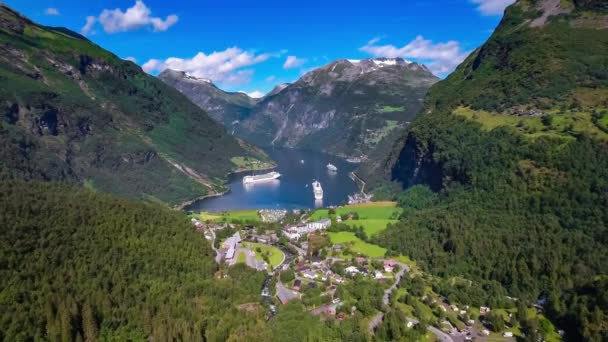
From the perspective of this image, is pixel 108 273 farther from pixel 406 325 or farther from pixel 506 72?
pixel 506 72

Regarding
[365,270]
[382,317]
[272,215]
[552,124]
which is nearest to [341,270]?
[365,270]

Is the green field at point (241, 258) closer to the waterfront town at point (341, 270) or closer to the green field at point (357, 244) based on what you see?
the waterfront town at point (341, 270)

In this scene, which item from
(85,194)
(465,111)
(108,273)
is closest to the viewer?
(108,273)

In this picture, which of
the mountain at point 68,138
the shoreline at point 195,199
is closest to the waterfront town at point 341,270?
the shoreline at point 195,199

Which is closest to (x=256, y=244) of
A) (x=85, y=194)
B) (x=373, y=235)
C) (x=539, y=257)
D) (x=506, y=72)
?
(x=373, y=235)

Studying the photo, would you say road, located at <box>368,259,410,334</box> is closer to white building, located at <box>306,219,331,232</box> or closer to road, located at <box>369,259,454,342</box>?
road, located at <box>369,259,454,342</box>

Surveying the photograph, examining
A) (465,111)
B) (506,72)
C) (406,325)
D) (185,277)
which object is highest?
(506,72)

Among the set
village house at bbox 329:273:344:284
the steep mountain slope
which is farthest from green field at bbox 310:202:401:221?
the steep mountain slope
